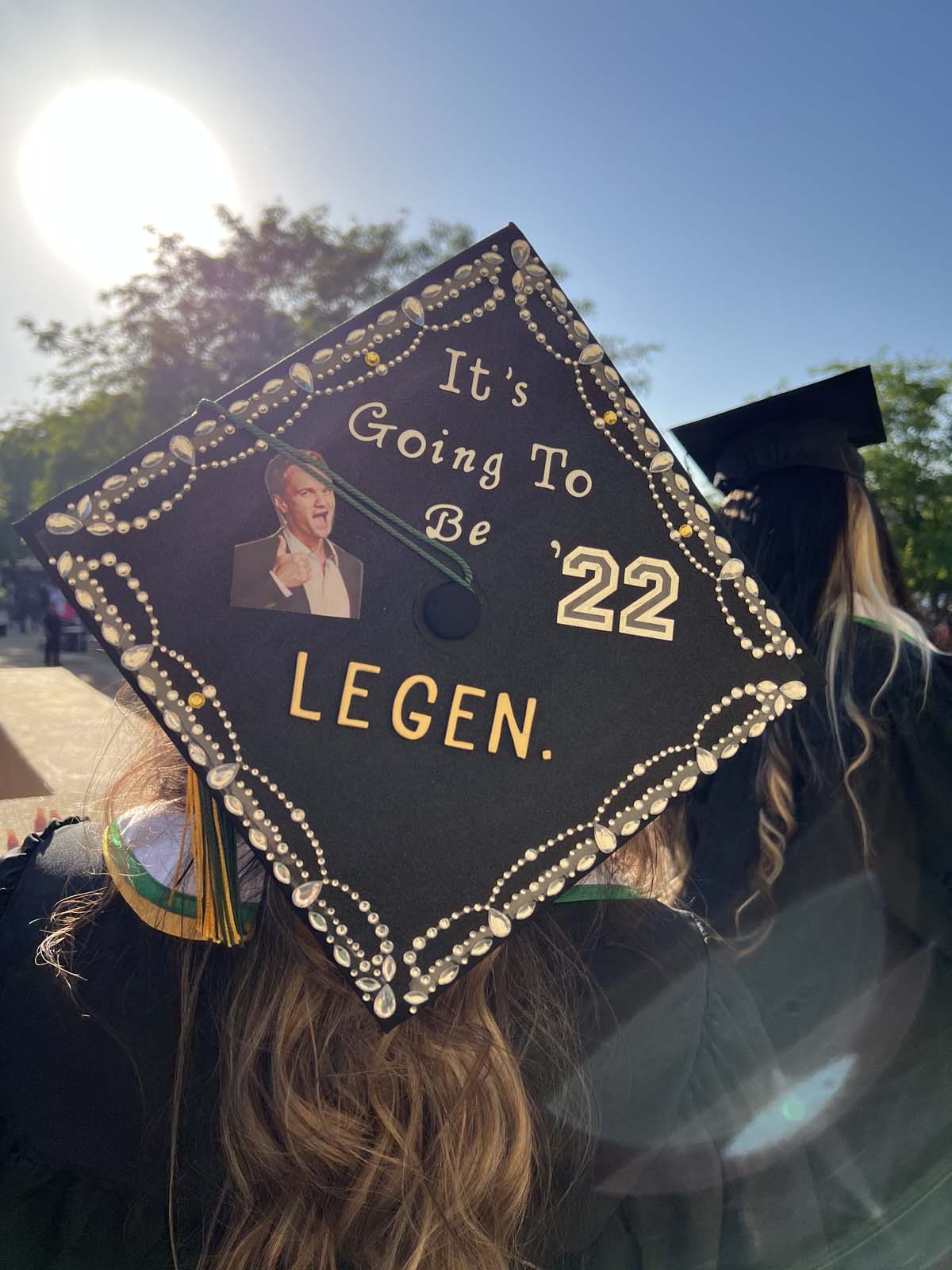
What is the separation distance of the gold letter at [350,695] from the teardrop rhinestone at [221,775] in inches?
5.0

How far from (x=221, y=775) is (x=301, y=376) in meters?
0.42

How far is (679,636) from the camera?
1004 millimetres

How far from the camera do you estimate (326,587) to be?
36.8 inches

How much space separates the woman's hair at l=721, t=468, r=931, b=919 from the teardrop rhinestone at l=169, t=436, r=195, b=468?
135 cm

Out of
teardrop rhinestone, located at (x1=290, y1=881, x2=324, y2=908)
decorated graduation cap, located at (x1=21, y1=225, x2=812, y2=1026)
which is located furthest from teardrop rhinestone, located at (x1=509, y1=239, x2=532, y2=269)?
teardrop rhinestone, located at (x1=290, y1=881, x2=324, y2=908)

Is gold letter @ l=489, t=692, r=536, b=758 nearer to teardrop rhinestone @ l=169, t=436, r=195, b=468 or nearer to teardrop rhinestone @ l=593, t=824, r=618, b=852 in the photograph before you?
teardrop rhinestone @ l=593, t=824, r=618, b=852

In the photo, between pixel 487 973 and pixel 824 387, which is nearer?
pixel 487 973

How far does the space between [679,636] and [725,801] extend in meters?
1.06

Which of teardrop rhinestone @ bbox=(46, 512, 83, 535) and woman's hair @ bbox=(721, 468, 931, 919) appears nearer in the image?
teardrop rhinestone @ bbox=(46, 512, 83, 535)

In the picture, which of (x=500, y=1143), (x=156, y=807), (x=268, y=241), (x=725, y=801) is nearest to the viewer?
(x=500, y=1143)

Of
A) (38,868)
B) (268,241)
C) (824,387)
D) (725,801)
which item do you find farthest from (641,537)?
(268,241)

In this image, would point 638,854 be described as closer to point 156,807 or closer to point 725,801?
point 156,807

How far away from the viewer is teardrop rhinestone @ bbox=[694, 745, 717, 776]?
0.99 meters

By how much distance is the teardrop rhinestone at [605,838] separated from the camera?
954 mm
